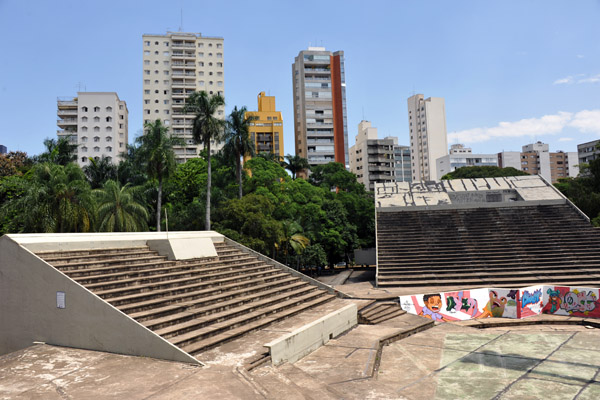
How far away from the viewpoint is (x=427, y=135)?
98.5 meters

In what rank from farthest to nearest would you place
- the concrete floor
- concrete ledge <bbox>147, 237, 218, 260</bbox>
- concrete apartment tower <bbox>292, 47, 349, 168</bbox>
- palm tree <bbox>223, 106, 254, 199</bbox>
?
1. concrete apartment tower <bbox>292, 47, 349, 168</bbox>
2. palm tree <bbox>223, 106, 254, 199</bbox>
3. concrete ledge <bbox>147, 237, 218, 260</bbox>
4. the concrete floor

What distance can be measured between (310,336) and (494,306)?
29.3ft

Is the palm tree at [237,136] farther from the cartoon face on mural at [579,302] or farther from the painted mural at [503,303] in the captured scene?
the cartoon face on mural at [579,302]

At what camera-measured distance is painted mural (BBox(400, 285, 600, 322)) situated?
14906 mm

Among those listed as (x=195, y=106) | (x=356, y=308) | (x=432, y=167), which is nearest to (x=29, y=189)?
(x=195, y=106)

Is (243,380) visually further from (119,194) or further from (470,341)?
(119,194)

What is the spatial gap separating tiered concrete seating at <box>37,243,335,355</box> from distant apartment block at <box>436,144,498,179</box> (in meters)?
85.9

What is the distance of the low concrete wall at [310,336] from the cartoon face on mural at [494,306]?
5934 mm

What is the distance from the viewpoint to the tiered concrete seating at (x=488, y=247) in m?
18.1

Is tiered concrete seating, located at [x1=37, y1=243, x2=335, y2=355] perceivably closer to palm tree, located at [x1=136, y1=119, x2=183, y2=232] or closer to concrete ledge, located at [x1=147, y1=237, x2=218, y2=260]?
concrete ledge, located at [x1=147, y1=237, x2=218, y2=260]

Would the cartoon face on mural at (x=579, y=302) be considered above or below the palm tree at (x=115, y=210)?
below

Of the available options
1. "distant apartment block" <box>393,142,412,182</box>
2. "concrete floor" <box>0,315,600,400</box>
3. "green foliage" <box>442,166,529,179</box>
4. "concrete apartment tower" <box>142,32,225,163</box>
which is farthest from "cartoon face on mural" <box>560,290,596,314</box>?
"distant apartment block" <box>393,142,412,182</box>

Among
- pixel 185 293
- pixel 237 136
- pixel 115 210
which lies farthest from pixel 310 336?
pixel 237 136

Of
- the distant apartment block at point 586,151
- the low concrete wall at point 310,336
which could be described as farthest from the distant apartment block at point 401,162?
the low concrete wall at point 310,336
